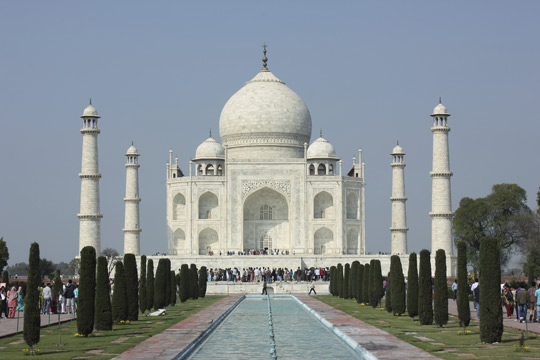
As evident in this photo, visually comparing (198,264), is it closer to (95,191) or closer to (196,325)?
(95,191)

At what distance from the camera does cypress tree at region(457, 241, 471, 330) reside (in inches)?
551

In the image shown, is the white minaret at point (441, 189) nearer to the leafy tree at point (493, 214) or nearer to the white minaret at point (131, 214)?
the leafy tree at point (493, 214)

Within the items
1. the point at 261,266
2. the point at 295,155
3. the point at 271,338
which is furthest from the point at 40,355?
the point at 295,155

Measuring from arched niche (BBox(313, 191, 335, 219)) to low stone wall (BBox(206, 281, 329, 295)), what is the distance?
897cm

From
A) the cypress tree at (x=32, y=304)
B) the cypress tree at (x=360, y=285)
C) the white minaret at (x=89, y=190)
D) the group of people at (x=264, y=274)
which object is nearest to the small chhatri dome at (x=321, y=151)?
the group of people at (x=264, y=274)

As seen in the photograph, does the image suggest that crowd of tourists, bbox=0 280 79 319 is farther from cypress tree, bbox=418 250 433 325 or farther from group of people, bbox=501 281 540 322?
group of people, bbox=501 281 540 322

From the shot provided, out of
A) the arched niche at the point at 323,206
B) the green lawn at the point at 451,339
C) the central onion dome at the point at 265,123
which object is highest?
the central onion dome at the point at 265,123

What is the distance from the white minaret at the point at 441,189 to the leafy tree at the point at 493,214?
5522 mm

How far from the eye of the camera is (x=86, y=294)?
1388cm

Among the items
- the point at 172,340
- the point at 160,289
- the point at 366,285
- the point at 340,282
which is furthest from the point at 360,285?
the point at 172,340

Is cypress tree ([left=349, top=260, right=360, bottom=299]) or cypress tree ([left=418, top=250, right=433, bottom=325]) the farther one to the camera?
cypress tree ([left=349, top=260, right=360, bottom=299])

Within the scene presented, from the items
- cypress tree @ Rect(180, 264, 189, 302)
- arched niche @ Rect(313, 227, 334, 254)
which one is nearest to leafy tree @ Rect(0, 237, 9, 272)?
arched niche @ Rect(313, 227, 334, 254)

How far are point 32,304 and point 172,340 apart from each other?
6.55 ft

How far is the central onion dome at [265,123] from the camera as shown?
4288cm
